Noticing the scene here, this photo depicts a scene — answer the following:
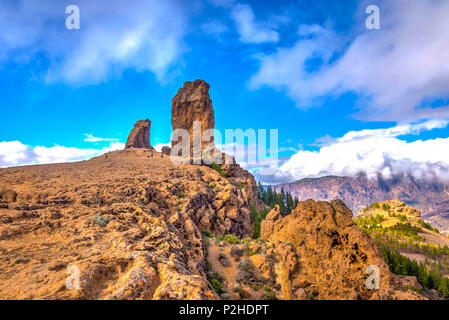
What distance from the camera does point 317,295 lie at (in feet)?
55.2

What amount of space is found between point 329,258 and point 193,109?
57.9 m

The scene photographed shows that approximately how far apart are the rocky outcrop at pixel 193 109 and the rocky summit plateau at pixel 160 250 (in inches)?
1355

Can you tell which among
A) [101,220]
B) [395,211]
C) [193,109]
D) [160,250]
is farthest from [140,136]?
[395,211]

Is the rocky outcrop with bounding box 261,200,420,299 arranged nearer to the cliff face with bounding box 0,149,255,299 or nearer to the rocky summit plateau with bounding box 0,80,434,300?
the rocky summit plateau with bounding box 0,80,434,300

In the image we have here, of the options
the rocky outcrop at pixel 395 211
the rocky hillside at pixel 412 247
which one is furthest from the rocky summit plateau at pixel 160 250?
the rocky outcrop at pixel 395 211

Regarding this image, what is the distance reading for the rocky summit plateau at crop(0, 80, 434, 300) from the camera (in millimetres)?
7891

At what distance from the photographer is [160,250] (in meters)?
11.7

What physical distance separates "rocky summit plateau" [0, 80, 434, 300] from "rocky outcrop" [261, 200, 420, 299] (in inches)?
2.9

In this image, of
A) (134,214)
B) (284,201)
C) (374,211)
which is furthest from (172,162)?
(374,211)

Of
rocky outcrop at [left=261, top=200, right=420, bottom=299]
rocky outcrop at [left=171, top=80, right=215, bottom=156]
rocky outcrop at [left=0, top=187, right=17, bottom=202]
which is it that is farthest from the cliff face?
rocky outcrop at [left=171, top=80, right=215, bottom=156]

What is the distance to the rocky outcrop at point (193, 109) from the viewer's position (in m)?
65.3

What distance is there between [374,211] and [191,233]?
145222 mm
